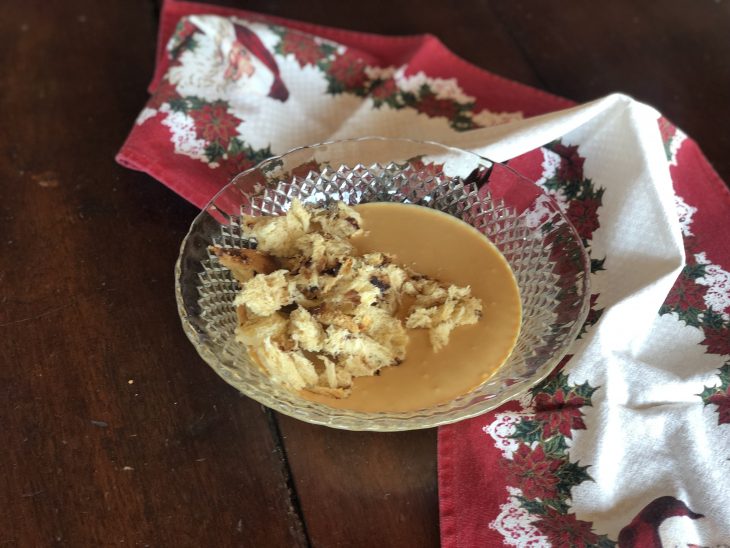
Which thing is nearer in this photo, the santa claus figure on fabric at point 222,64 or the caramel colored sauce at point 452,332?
the caramel colored sauce at point 452,332

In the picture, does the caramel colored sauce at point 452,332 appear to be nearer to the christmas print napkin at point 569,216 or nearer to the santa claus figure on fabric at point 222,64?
the christmas print napkin at point 569,216

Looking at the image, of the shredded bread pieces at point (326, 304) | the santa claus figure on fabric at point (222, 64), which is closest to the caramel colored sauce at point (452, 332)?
the shredded bread pieces at point (326, 304)

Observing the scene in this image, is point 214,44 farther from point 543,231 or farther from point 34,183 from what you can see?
point 543,231

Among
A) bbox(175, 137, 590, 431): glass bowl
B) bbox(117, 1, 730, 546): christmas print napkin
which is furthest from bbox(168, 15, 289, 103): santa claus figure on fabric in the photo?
bbox(175, 137, 590, 431): glass bowl

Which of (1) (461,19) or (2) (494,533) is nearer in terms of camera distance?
(2) (494,533)

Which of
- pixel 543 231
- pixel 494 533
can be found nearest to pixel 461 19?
pixel 543 231

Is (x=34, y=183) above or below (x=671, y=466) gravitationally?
below

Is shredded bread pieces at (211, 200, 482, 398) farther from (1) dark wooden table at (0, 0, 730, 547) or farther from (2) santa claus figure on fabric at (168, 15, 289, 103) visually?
(2) santa claus figure on fabric at (168, 15, 289, 103)
